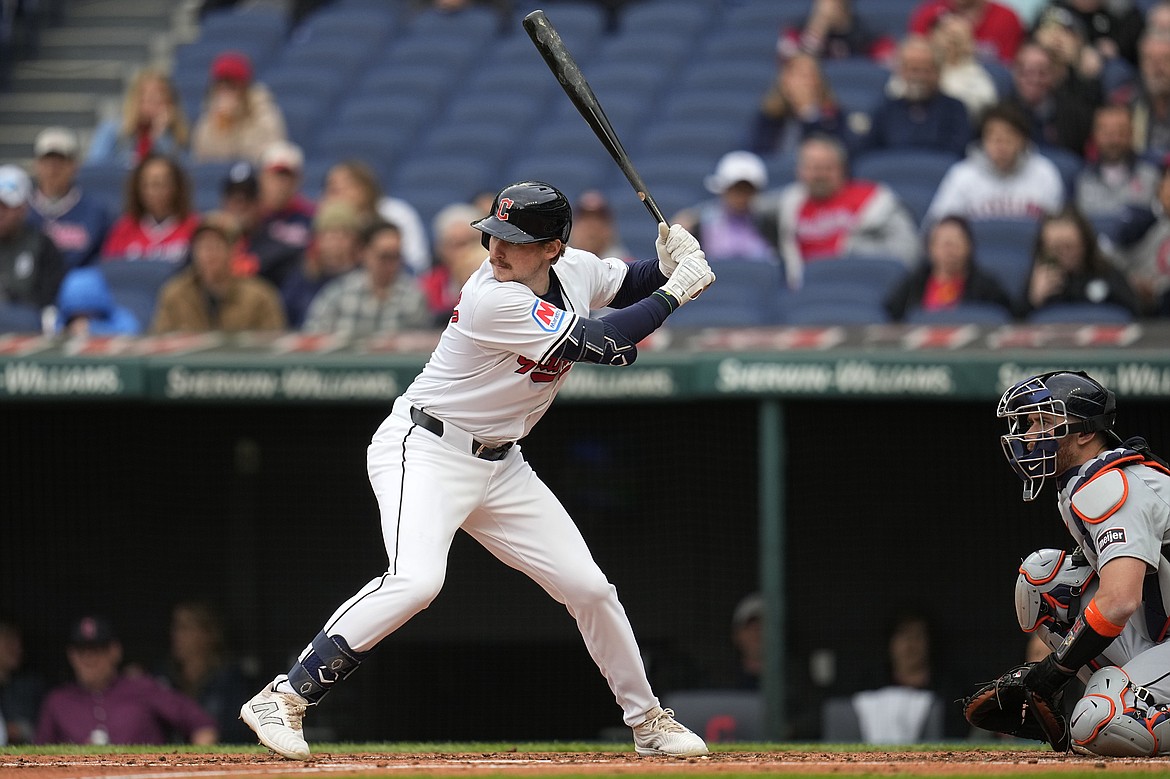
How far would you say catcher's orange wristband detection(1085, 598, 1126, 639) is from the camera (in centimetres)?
444

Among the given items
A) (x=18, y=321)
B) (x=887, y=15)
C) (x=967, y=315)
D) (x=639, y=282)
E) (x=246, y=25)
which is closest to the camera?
(x=639, y=282)

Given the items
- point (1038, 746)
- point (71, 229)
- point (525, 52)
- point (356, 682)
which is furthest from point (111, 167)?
point (1038, 746)

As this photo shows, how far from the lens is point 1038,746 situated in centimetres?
549

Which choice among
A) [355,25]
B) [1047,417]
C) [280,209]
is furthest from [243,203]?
[1047,417]

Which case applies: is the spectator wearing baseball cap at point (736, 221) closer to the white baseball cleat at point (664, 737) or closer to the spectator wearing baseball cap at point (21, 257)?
the spectator wearing baseball cap at point (21, 257)

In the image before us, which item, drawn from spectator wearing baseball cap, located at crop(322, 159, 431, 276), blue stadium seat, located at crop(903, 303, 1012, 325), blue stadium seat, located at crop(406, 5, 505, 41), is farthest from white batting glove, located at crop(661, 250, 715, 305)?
blue stadium seat, located at crop(406, 5, 505, 41)

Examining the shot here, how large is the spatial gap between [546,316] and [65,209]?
5.53 meters

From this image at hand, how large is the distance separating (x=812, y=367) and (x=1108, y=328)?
1194mm

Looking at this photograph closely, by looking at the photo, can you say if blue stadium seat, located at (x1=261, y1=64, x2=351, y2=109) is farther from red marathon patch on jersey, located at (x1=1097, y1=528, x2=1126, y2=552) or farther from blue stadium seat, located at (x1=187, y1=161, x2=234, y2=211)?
red marathon patch on jersey, located at (x1=1097, y1=528, x2=1126, y2=552)

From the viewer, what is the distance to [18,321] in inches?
Result: 317

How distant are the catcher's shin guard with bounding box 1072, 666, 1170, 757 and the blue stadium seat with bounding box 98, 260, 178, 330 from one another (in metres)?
5.36

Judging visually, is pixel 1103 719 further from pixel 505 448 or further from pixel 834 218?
pixel 834 218

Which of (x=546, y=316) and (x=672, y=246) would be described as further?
(x=672, y=246)

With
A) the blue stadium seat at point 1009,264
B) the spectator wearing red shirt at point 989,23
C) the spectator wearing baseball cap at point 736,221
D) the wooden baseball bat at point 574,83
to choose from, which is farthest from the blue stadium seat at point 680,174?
the wooden baseball bat at point 574,83
